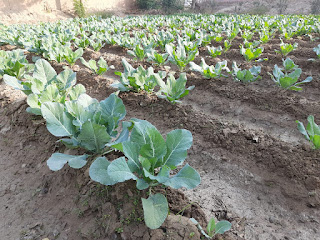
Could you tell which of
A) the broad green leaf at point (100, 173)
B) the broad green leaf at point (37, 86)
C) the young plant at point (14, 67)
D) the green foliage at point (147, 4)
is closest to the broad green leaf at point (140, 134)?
the broad green leaf at point (100, 173)

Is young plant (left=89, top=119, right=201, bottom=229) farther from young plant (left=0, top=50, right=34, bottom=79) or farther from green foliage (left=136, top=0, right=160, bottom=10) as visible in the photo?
green foliage (left=136, top=0, right=160, bottom=10)

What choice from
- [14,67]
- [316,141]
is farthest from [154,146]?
[14,67]

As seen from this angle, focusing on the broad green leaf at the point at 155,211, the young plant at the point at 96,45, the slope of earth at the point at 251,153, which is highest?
the broad green leaf at the point at 155,211

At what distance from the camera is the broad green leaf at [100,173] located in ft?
4.78

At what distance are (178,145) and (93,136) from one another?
0.69 meters

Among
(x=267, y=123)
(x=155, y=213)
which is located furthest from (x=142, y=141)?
(x=267, y=123)

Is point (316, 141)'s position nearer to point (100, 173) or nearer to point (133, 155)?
point (133, 155)

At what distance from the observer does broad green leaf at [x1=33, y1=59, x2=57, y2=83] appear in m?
2.80

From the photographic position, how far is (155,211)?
1354mm

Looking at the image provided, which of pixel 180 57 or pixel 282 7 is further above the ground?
pixel 180 57

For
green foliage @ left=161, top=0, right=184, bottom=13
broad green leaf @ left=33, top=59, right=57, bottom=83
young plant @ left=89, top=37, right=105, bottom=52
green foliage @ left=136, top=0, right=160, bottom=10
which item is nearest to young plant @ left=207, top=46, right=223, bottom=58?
young plant @ left=89, top=37, right=105, bottom=52

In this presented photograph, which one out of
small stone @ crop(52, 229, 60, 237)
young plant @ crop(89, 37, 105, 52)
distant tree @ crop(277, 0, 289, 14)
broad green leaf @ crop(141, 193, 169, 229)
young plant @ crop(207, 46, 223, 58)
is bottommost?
distant tree @ crop(277, 0, 289, 14)

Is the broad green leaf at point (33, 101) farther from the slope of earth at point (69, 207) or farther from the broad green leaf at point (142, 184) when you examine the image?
the broad green leaf at point (142, 184)

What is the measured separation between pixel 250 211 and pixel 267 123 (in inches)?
61.1
